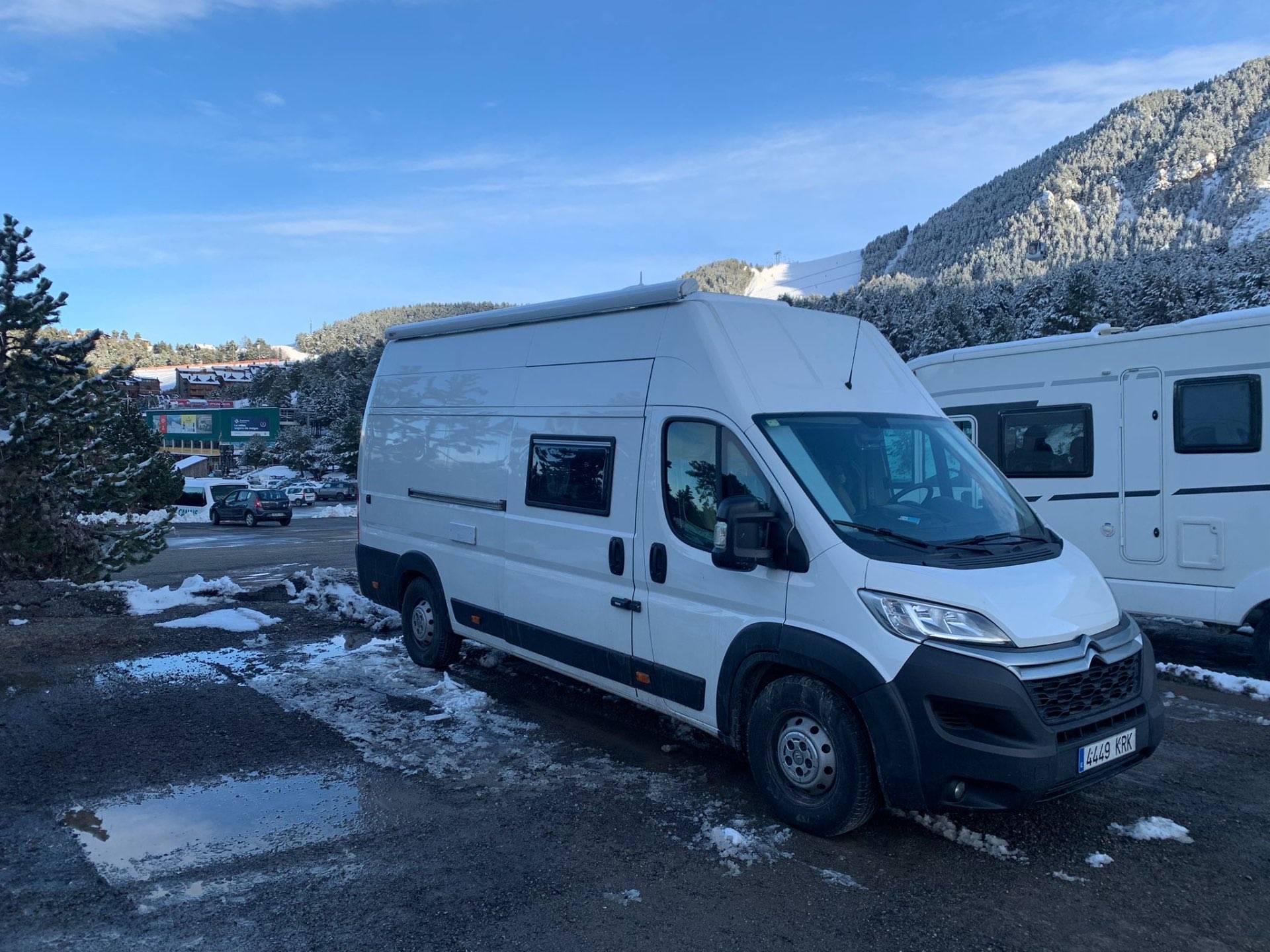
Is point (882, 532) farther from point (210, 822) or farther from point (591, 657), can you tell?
point (210, 822)

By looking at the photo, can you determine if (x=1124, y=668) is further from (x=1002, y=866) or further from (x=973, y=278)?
(x=973, y=278)

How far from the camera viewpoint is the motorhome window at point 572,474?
5535mm

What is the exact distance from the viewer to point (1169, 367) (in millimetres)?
7637

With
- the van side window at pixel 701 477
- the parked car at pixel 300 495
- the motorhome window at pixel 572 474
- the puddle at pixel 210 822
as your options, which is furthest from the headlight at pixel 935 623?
the parked car at pixel 300 495

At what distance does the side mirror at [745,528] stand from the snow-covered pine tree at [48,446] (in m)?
9.49

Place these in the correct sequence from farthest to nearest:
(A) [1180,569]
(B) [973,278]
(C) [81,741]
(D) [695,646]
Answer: (B) [973,278]
(A) [1180,569]
(C) [81,741]
(D) [695,646]

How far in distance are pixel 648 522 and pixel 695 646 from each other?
782mm

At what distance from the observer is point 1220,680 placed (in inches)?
278

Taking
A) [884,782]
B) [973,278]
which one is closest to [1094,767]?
[884,782]

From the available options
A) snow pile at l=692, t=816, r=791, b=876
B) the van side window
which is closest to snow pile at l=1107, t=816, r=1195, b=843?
snow pile at l=692, t=816, r=791, b=876

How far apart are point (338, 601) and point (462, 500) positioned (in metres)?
4.14

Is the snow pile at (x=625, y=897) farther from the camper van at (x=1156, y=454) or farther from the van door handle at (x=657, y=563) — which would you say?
the camper van at (x=1156, y=454)

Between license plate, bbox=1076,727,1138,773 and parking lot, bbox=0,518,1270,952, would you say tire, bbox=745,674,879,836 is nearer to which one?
parking lot, bbox=0,518,1270,952

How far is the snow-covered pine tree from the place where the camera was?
1029 cm
